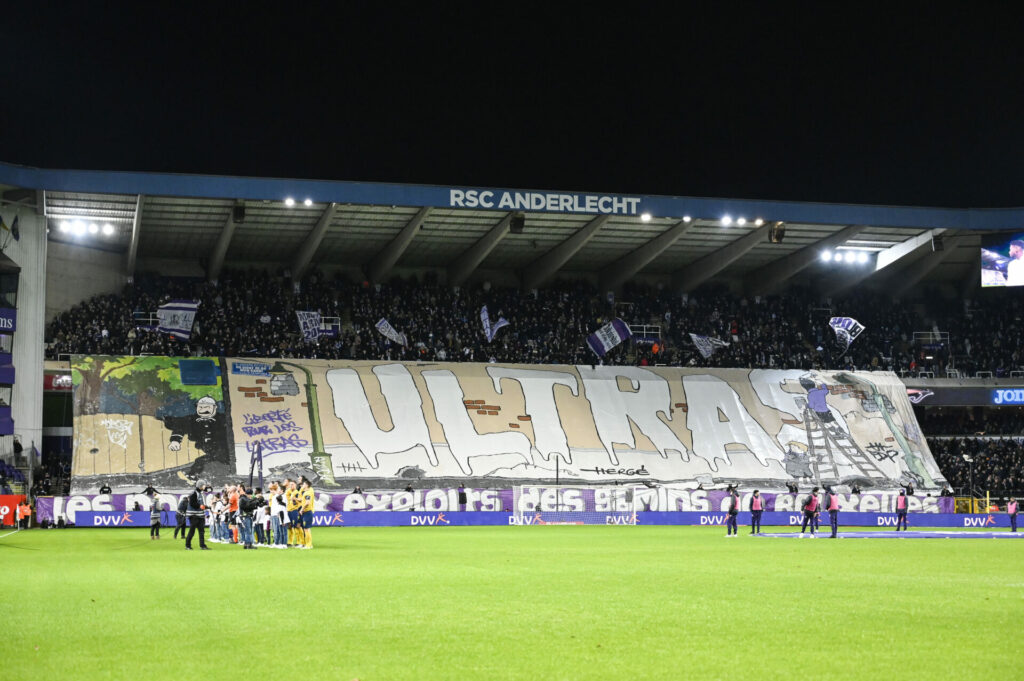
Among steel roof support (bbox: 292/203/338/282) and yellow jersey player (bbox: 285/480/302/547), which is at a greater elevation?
steel roof support (bbox: 292/203/338/282)

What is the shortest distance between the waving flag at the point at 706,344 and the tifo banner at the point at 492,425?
1726mm

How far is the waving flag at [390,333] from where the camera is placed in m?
63.1

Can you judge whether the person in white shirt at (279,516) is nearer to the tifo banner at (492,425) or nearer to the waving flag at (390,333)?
the tifo banner at (492,425)

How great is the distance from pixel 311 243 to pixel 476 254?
9.64m

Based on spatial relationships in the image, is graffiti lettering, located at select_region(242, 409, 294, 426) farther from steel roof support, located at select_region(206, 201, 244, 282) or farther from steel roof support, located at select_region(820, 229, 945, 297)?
steel roof support, located at select_region(820, 229, 945, 297)

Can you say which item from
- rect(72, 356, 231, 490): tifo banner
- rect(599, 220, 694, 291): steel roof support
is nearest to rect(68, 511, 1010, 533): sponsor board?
rect(72, 356, 231, 490): tifo banner

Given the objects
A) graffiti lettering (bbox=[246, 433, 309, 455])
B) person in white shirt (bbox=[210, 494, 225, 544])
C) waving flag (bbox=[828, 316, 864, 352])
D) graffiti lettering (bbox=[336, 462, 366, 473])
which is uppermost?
waving flag (bbox=[828, 316, 864, 352])

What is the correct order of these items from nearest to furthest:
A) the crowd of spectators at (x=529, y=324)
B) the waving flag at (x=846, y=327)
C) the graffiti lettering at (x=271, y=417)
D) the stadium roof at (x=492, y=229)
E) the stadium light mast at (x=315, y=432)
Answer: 1. the stadium light mast at (x=315, y=432)
2. the stadium roof at (x=492, y=229)
3. the graffiti lettering at (x=271, y=417)
4. the crowd of spectators at (x=529, y=324)
5. the waving flag at (x=846, y=327)

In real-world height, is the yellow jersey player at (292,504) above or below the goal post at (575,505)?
above

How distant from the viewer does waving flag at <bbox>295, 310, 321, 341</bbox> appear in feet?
205

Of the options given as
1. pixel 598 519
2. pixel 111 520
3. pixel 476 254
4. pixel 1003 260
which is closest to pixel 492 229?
pixel 476 254

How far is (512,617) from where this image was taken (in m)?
13.7

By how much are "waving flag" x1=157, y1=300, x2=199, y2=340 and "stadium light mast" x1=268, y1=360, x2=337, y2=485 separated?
5.19 m

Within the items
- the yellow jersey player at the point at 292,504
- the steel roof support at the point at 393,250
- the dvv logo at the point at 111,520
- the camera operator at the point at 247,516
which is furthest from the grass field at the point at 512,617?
the steel roof support at the point at 393,250
